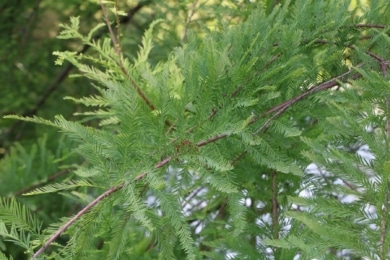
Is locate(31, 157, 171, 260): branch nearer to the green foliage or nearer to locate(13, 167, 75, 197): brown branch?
the green foliage

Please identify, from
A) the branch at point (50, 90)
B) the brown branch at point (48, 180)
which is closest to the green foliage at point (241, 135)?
the brown branch at point (48, 180)

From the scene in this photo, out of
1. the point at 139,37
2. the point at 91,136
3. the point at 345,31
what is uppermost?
the point at 139,37

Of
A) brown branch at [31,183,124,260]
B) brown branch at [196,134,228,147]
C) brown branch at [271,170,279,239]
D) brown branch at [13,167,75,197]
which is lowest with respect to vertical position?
brown branch at [31,183,124,260]

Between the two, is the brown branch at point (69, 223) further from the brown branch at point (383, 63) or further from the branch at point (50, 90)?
the branch at point (50, 90)

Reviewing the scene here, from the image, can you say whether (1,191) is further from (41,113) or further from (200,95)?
(200,95)

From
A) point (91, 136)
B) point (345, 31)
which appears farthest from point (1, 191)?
point (345, 31)

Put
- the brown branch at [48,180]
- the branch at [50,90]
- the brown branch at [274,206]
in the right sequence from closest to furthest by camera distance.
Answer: the brown branch at [274,206]
the brown branch at [48,180]
the branch at [50,90]

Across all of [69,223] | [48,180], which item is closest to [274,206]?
[69,223]

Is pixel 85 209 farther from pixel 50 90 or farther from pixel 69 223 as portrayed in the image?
pixel 50 90

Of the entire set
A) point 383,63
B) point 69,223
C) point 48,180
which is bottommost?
point 69,223

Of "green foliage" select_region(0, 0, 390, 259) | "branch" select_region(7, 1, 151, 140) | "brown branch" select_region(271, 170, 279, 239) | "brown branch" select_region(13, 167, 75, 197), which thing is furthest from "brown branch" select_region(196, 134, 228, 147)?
"branch" select_region(7, 1, 151, 140)

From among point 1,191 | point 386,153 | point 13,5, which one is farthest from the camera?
point 13,5
